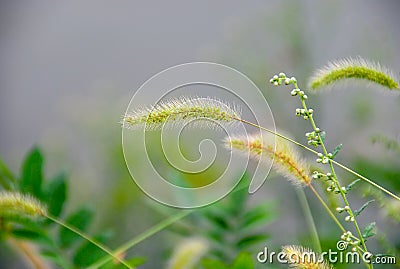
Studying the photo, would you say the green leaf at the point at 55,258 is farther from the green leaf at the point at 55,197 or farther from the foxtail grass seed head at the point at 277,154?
the foxtail grass seed head at the point at 277,154

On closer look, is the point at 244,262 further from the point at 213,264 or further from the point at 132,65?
the point at 132,65

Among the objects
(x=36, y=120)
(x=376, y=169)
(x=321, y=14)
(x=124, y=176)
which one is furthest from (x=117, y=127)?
(x=36, y=120)

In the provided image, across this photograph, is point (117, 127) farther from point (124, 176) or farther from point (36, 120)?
point (36, 120)

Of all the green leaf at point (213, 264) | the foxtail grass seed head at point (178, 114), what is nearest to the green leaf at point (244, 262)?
the green leaf at point (213, 264)

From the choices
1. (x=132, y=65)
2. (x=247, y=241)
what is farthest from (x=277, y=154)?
(x=132, y=65)

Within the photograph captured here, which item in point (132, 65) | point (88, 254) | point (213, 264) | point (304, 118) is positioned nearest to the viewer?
point (304, 118)

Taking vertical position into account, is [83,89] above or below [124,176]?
above
